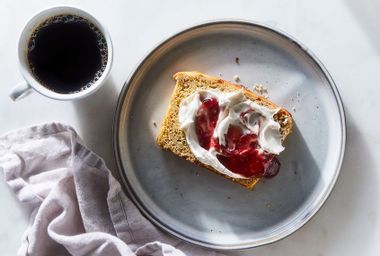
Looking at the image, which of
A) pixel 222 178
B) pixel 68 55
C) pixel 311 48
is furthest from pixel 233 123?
pixel 68 55

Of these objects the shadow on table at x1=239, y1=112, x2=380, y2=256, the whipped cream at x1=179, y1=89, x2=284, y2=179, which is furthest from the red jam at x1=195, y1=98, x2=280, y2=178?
the shadow on table at x1=239, y1=112, x2=380, y2=256

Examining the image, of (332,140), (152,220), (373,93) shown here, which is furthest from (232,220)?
(373,93)

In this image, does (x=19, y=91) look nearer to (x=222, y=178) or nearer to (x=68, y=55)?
(x=68, y=55)

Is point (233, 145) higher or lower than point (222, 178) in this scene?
higher

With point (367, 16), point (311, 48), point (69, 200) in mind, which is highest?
point (367, 16)

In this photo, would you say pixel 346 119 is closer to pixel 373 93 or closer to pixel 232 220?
pixel 373 93

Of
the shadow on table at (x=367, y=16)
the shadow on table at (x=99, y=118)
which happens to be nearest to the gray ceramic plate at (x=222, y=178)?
the shadow on table at (x=99, y=118)
